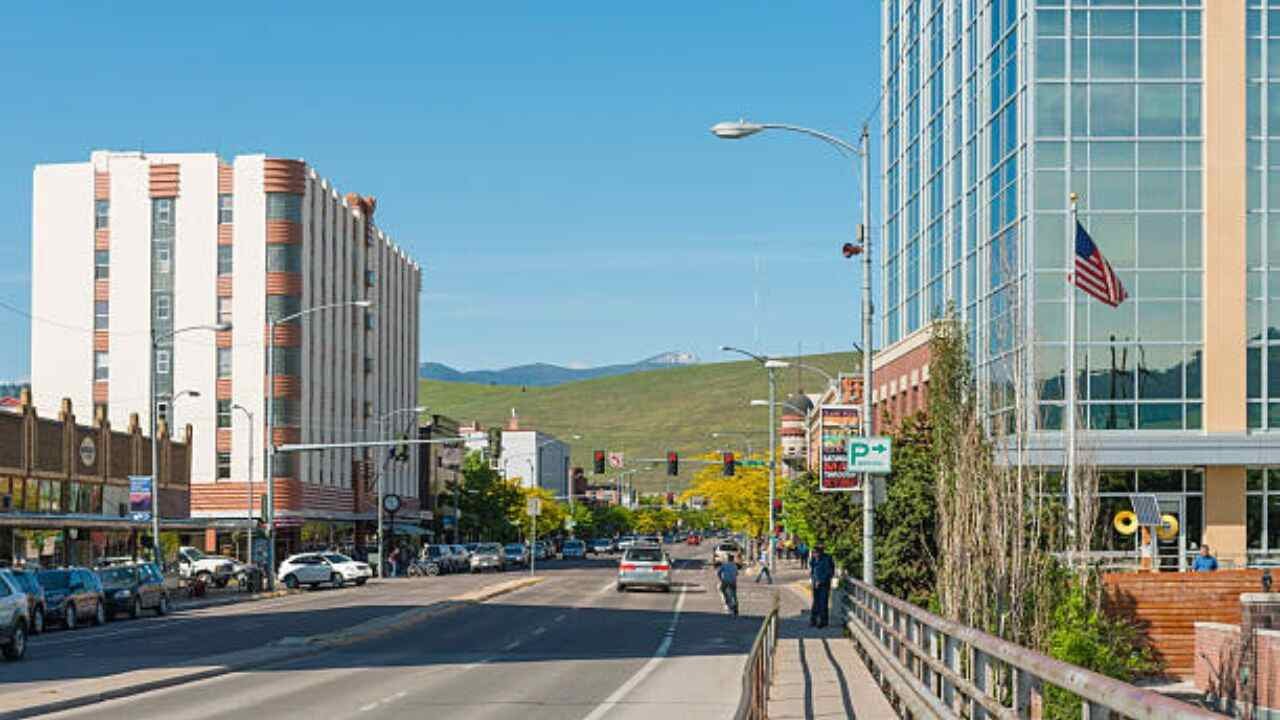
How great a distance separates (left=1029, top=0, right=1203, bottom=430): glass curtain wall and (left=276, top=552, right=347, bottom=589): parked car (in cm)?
3605

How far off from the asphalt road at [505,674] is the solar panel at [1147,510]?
1337 cm

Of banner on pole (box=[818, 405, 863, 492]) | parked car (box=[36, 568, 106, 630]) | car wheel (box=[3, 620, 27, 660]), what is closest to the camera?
car wheel (box=[3, 620, 27, 660])

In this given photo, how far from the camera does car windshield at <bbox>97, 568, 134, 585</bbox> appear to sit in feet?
173

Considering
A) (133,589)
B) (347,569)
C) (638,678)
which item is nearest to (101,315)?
(347,569)

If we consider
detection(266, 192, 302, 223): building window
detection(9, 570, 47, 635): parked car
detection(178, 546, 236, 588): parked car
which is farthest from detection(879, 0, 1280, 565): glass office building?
detection(266, 192, 302, 223): building window

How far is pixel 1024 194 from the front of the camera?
57.4m

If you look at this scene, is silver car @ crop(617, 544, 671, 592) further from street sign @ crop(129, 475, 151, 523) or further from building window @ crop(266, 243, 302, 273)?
building window @ crop(266, 243, 302, 273)

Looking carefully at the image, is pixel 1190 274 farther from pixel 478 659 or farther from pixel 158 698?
pixel 158 698

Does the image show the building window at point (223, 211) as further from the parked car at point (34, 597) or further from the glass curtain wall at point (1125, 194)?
the parked car at point (34, 597)

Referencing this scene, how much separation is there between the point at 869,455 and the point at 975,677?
20505 millimetres

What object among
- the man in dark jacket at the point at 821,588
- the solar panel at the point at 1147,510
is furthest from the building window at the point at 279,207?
the man in dark jacket at the point at 821,588

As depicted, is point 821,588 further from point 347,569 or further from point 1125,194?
point 347,569

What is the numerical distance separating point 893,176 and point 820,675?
5900 centimetres

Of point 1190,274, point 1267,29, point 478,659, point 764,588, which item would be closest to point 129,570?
point 478,659
